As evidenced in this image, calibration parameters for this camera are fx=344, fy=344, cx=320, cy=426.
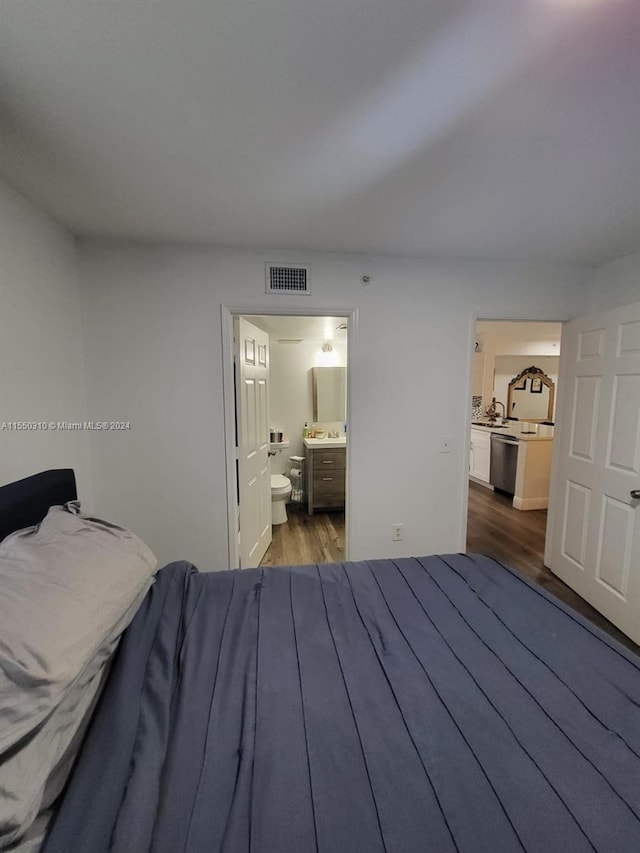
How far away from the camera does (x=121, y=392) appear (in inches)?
84.2

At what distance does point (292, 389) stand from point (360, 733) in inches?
143

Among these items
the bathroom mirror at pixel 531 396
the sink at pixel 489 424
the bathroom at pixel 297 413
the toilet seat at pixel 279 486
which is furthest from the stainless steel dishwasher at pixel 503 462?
the toilet seat at pixel 279 486

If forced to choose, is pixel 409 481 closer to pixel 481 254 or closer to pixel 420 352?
pixel 420 352

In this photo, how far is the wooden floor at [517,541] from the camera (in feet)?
7.80

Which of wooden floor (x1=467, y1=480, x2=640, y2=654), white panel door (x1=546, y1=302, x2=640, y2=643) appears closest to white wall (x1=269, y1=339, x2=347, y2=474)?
wooden floor (x1=467, y1=480, x2=640, y2=654)

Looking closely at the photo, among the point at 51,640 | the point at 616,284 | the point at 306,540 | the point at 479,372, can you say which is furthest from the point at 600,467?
the point at 479,372

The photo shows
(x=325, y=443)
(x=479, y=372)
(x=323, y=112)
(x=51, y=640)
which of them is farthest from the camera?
(x=479, y=372)

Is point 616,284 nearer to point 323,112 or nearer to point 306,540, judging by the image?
point 323,112

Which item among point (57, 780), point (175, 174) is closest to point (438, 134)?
point (175, 174)

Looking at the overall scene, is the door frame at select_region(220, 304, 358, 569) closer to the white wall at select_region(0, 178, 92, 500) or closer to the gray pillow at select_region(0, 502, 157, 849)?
the white wall at select_region(0, 178, 92, 500)

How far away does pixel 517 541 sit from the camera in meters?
3.37

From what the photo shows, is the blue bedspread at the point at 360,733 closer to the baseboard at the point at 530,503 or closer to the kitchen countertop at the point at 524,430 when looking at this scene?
the baseboard at the point at 530,503

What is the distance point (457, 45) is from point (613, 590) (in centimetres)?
280

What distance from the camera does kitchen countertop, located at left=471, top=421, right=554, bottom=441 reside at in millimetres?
4273
